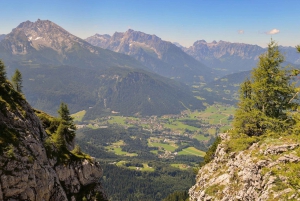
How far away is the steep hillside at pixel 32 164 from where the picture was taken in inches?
1173

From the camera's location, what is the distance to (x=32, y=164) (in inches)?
1305

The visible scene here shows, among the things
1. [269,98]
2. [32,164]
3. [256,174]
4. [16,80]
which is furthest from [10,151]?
[269,98]

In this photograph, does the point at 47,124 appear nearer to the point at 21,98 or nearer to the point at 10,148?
→ the point at 21,98

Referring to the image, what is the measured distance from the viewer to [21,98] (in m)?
39.9

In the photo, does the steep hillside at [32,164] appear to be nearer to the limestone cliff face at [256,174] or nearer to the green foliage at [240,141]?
the limestone cliff face at [256,174]

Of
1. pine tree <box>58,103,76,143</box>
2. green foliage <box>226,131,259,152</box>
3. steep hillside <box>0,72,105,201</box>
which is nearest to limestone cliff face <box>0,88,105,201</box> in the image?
steep hillside <box>0,72,105,201</box>

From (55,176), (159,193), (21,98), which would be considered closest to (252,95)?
(55,176)

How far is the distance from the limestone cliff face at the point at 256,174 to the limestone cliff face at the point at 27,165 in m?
23.0

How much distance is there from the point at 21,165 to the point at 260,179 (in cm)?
3032

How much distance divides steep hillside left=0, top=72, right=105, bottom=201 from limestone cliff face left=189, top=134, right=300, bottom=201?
23.0 m

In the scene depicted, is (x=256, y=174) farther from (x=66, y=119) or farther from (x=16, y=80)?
(x=16, y=80)

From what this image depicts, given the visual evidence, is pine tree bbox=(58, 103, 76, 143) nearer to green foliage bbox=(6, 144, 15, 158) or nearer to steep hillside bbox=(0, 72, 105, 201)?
steep hillside bbox=(0, 72, 105, 201)

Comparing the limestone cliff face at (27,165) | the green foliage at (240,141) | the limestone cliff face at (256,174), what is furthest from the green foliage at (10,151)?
the green foliage at (240,141)

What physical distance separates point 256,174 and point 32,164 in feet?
98.2
